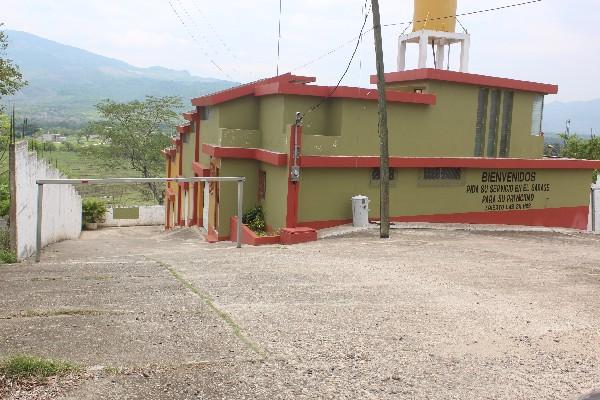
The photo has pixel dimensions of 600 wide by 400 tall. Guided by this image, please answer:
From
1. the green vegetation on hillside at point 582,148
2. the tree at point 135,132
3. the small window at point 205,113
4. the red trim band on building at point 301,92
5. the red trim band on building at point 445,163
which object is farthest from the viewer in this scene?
the green vegetation on hillside at point 582,148

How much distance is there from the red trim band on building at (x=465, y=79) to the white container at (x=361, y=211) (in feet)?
17.8

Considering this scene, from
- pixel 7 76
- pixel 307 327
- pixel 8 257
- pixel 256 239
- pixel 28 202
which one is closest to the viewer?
pixel 307 327

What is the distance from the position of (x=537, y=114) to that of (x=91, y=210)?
2595cm

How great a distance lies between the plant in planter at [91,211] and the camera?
3628 cm

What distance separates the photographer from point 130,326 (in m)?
8.10

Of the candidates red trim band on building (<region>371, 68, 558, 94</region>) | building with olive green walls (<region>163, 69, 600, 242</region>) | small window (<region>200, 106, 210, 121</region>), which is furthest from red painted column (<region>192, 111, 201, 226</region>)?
red trim band on building (<region>371, 68, 558, 94</region>)

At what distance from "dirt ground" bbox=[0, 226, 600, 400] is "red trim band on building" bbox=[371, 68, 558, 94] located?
9.68m

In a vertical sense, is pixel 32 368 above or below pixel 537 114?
below

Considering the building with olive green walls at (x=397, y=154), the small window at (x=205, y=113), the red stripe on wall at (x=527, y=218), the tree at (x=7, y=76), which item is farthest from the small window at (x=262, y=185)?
the tree at (x=7, y=76)

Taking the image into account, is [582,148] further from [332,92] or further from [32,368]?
[32,368]

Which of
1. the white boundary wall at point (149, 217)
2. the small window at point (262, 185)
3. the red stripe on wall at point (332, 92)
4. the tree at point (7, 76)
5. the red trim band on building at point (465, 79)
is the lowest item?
the white boundary wall at point (149, 217)

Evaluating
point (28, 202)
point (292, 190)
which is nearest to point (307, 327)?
point (28, 202)

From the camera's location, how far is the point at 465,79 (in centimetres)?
2219

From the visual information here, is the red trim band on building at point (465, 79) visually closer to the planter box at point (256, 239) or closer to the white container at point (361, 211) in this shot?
the white container at point (361, 211)
